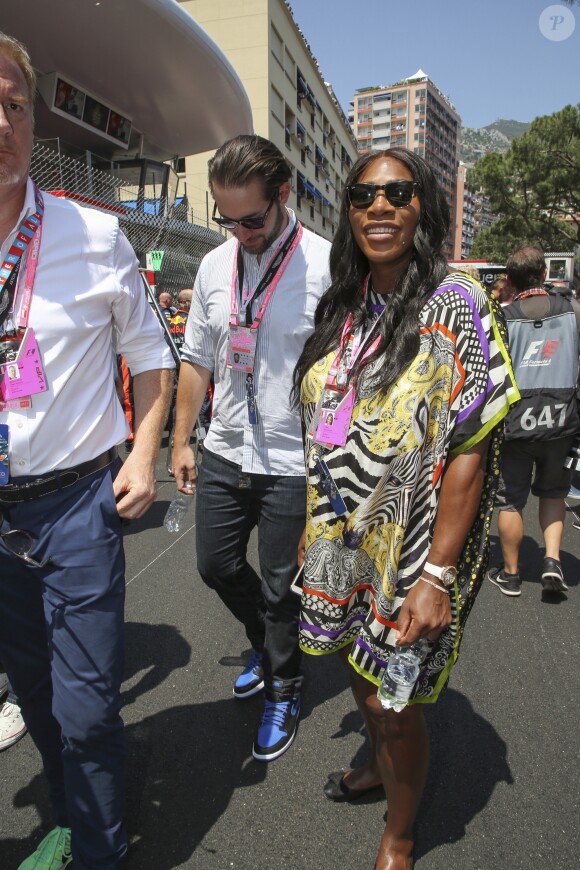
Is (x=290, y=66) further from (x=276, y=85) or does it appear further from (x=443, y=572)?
(x=443, y=572)

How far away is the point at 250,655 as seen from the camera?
2803 millimetres

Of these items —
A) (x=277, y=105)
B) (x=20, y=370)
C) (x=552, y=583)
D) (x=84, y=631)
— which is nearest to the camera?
(x=20, y=370)

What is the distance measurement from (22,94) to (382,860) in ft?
7.50

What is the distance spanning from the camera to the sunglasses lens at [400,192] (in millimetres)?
1491

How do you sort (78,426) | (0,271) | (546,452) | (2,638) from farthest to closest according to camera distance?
(546,452) → (2,638) → (78,426) → (0,271)

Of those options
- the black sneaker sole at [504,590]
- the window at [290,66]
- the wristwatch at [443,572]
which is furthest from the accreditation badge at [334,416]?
the window at [290,66]

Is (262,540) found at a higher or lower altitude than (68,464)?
lower

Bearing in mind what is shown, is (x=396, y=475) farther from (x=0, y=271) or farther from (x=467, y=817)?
(x=467, y=817)

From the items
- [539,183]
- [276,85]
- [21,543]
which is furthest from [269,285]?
[276,85]

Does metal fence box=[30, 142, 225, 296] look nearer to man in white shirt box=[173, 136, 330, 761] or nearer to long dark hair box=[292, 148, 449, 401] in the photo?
man in white shirt box=[173, 136, 330, 761]

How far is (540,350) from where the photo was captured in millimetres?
3549

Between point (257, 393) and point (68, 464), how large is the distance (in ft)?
2.74

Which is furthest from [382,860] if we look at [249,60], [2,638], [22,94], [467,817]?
[249,60]

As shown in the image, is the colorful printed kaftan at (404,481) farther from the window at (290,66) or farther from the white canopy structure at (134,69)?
the window at (290,66)
